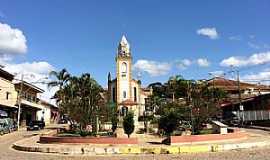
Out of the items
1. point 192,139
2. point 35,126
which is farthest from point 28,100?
point 192,139

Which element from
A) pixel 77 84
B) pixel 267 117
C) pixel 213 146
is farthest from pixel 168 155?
pixel 267 117

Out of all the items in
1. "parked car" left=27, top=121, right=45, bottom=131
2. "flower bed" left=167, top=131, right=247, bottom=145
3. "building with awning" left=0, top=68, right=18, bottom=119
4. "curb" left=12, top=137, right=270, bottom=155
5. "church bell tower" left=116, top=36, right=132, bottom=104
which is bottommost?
"curb" left=12, top=137, right=270, bottom=155

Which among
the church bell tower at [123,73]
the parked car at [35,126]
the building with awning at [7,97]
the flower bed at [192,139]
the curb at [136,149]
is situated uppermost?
the church bell tower at [123,73]

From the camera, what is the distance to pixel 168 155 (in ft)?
70.9

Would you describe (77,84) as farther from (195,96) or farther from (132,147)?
(132,147)

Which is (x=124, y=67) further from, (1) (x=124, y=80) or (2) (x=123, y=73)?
(1) (x=124, y=80)

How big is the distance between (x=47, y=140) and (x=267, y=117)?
111 feet

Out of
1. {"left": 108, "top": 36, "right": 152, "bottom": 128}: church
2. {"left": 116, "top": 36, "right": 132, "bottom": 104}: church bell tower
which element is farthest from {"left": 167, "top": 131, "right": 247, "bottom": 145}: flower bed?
{"left": 116, "top": 36, "right": 132, "bottom": 104}: church bell tower

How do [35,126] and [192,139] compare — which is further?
[35,126]

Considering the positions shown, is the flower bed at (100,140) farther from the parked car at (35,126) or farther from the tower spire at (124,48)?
the tower spire at (124,48)

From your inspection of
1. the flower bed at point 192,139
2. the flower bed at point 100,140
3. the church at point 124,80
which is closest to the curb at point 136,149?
the flower bed at point 100,140

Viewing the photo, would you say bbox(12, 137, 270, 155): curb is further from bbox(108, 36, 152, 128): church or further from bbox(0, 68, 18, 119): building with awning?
bbox(108, 36, 152, 128): church

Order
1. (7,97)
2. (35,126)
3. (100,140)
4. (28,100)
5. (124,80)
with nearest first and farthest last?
(100,140) → (35,126) → (7,97) → (28,100) → (124,80)

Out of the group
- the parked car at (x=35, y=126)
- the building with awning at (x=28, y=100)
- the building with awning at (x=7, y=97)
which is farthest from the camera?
the building with awning at (x=28, y=100)
